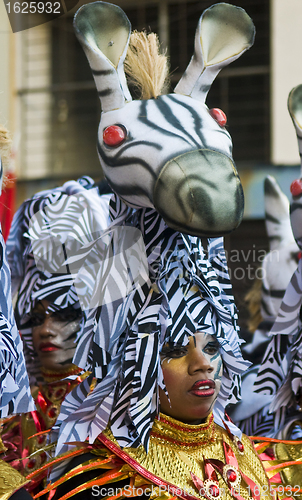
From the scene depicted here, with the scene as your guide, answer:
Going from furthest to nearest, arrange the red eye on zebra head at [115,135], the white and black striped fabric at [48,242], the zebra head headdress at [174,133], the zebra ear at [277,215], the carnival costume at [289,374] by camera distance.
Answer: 1. the zebra ear at [277,215]
2. the white and black striped fabric at [48,242]
3. the carnival costume at [289,374]
4. the red eye on zebra head at [115,135]
5. the zebra head headdress at [174,133]

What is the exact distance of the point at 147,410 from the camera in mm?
1798

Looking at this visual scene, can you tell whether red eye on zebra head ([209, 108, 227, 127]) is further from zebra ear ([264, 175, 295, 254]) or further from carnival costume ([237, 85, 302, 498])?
zebra ear ([264, 175, 295, 254])

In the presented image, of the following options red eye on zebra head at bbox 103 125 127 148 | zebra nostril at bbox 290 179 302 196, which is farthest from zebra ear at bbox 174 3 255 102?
zebra nostril at bbox 290 179 302 196

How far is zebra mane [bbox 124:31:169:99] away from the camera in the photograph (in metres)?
1.93

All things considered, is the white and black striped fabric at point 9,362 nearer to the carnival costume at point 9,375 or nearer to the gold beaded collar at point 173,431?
the carnival costume at point 9,375

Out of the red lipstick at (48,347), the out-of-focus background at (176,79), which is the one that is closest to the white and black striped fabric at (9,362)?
the red lipstick at (48,347)

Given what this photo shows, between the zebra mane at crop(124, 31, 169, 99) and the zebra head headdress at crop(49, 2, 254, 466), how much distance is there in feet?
0.37

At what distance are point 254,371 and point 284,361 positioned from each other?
601 mm

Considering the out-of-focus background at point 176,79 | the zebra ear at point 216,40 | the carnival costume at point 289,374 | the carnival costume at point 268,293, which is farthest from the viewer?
the out-of-focus background at point 176,79

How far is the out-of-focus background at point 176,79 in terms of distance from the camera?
5.55 m

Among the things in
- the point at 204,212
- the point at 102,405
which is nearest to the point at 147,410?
the point at 102,405

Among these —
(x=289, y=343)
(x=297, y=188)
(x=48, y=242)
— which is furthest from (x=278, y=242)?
(x=48, y=242)

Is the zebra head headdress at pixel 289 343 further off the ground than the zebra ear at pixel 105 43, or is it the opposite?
the zebra ear at pixel 105 43

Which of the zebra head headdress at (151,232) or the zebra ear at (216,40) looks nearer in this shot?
the zebra head headdress at (151,232)
